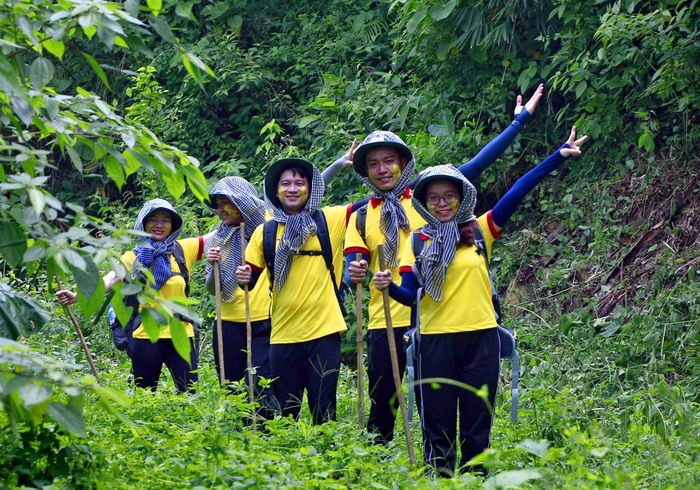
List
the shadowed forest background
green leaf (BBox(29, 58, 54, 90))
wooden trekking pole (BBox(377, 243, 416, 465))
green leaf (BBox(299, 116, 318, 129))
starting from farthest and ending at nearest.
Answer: green leaf (BBox(299, 116, 318, 129)) < wooden trekking pole (BBox(377, 243, 416, 465)) < the shadowed forest background < green leaf (BBox(29, 58, 54, 90))

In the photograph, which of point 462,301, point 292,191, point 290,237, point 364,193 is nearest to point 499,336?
point 462,301

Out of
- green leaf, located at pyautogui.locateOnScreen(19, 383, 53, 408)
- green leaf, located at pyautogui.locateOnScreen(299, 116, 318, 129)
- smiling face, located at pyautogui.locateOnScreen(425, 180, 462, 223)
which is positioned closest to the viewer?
green leaf, located at pyautogui.locateOnScreen(19, 383, 53, 408)

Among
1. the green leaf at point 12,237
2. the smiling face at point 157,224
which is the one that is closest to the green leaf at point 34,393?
the green leaf at point 12,237

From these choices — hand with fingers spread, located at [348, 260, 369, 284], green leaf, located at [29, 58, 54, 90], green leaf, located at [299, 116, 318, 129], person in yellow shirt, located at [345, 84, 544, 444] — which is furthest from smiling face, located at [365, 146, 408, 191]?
green leaf, located at [299, 116, 318, 129]

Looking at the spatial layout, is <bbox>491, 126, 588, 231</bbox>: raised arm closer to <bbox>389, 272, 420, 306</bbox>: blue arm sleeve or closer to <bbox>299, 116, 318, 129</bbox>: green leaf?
<bbox>389, 272, 420, 306</bbox>: blue arm sleeve

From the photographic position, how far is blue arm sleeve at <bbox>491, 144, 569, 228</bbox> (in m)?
6.33

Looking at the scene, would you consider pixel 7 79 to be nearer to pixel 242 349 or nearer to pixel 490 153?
pixel 490 153

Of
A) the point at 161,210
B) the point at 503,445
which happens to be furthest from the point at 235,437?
the point at 161,210

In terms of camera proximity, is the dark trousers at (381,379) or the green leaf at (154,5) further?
the dark trousers at (381,379)

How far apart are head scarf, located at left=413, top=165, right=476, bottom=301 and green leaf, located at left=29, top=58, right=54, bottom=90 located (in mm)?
2664

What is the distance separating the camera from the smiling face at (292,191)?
7176 millimetres

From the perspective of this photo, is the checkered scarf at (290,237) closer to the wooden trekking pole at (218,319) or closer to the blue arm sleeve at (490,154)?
the wooden trekking pole at (218,319)

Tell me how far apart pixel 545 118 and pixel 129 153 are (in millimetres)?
7290

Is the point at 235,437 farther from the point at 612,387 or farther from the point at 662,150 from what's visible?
the point at 662,150
